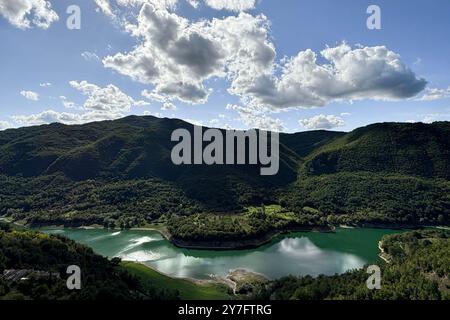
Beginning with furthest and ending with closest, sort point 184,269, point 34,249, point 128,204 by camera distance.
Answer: point 128,204 < point 184,269 < point 34,249

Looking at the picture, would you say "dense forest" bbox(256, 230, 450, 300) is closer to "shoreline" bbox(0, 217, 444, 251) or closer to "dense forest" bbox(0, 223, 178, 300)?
"dense forest" bbox(0, 223, 178, 300)

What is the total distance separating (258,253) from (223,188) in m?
67.6

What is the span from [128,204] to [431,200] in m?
117

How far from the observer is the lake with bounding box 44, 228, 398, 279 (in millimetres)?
75188

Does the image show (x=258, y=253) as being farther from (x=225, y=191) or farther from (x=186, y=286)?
(x=225, y=191)

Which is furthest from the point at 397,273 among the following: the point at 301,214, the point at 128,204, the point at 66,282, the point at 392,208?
the point at 128,204

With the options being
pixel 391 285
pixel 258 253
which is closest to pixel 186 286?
pixel 391 285

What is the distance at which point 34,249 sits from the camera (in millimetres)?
52844

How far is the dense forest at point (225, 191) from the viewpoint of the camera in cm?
12862

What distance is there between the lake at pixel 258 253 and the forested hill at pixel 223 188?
572 inches

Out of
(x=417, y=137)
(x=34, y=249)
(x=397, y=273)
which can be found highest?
(x=417, y=137)

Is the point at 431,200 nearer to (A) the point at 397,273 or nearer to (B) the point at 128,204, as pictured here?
(A) the point at 397,273
